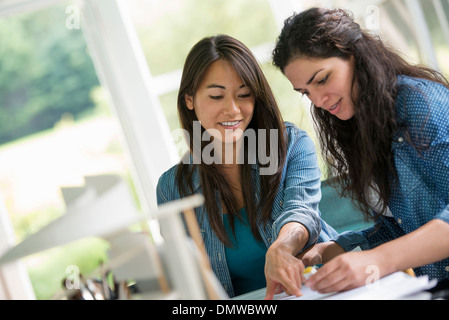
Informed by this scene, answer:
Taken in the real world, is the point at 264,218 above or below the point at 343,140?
below

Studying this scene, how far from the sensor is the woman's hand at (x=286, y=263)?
1246 millimetres

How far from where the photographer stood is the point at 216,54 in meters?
1.80

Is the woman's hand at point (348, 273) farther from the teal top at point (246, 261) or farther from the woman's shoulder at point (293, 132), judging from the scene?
the woman's shoulder at point (293, 132)

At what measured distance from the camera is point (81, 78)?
12.6 feet

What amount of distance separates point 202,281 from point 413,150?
761 millimetres

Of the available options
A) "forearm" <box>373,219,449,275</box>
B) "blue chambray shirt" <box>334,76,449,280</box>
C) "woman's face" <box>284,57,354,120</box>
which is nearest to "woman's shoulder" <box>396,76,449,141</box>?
"blue chambray shirt" <box>334,76,449,280</box>

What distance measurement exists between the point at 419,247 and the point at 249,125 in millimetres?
863

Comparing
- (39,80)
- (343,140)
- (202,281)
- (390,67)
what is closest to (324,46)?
(390,67)

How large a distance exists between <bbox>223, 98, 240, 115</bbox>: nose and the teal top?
0.40 m

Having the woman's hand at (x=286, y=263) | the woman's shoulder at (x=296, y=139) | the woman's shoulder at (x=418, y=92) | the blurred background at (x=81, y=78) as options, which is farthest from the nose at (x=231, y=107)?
the blurred background at (x=81, y=78)

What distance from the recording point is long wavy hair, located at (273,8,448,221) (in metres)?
1.39

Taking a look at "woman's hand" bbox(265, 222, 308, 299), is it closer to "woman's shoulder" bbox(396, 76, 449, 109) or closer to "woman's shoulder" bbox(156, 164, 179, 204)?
"woman's shoulder" bbox(396, 76, 449, 109)

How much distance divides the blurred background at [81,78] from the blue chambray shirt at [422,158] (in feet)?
5.41

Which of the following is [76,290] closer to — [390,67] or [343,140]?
[343,140]
